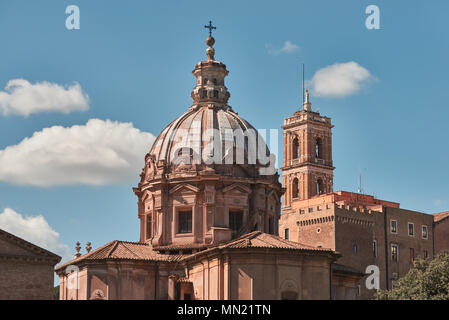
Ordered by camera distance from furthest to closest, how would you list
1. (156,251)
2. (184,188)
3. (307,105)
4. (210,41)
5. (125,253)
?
(307,105) < (210,41) < (184,188) < (156,251) < (125,253)

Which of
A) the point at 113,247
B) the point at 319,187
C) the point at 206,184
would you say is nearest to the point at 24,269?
the point at 113,247

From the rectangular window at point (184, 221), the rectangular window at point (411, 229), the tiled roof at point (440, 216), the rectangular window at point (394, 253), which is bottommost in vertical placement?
the rectangular window at point (184, 221)

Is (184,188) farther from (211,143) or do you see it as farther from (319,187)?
(319,187)

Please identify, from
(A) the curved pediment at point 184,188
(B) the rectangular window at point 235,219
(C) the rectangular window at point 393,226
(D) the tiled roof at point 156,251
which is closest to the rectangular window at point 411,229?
(C) the rectangular window at point 393,226

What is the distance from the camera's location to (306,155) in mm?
135125

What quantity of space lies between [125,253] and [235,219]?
8065 mm

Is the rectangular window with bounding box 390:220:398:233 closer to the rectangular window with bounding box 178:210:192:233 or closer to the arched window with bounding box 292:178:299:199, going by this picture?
the arched window with bounding box 292:178:299:199

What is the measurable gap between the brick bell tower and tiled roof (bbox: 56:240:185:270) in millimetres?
72789

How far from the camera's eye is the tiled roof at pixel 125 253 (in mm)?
58000

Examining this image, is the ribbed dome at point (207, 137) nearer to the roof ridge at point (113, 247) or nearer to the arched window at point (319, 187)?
the roof ridge at point (113, 247)

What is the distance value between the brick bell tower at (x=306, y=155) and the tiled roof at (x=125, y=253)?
239ft

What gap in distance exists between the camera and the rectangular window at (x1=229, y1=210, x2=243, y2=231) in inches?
2442

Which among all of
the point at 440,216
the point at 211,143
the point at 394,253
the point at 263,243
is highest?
the point at 440,216
